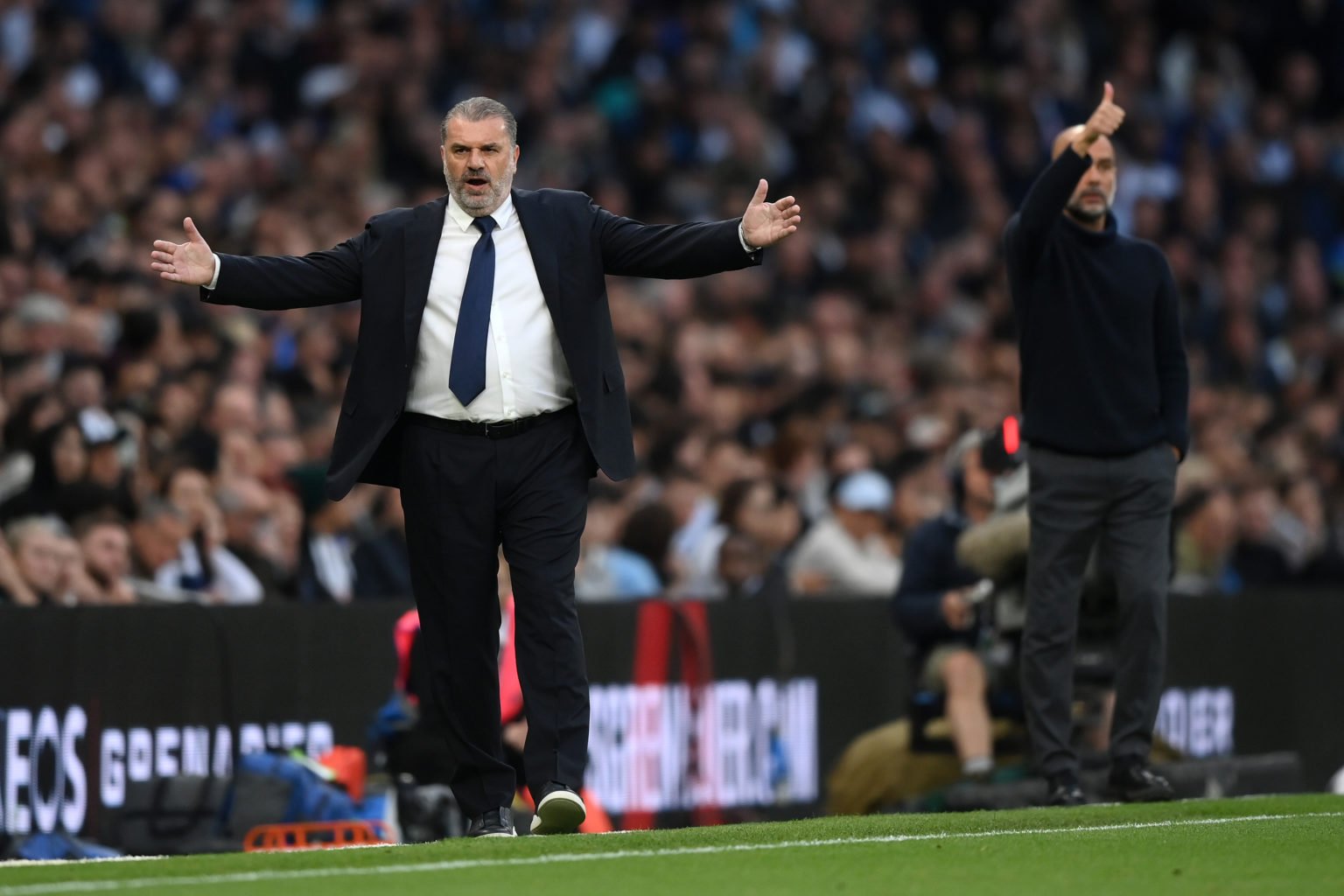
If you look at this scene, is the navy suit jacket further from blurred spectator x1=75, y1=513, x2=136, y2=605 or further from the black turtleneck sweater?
blurred spectator x1=75, y1=513, x2=136, y2=605

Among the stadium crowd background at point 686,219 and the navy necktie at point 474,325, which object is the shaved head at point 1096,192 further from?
the navy necktie at point 474,325

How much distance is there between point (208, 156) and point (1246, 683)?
7.45 m

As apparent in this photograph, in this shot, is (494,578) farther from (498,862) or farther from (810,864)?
(810,864)

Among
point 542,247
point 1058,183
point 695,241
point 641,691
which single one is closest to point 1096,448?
point 1058,183

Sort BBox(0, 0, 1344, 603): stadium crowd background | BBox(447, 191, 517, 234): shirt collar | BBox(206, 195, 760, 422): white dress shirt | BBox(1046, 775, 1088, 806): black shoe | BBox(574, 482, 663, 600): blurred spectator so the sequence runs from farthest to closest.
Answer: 1. BBox(574, 482, 663, 600): blurred spectator
2. BBox(0, 0, 1344, 603): stadium crowd background
3. BBox(1046, 775, 1088, 806): black shoe
4. BBox(447, 191, 517, 234): shirt collar
5. BBox(206, 195, 760, 422): white dress shirt

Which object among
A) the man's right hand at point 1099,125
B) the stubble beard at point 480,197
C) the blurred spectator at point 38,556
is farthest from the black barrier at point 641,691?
the man's right hand at point 1099,125

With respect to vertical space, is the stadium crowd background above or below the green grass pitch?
above

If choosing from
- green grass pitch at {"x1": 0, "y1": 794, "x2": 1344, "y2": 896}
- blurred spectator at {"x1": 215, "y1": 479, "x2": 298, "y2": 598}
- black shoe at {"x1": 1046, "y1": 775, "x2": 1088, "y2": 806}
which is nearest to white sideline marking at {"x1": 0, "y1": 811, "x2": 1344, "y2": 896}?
green grass pitch at {"x1": 0, "y1": 794, "x2": 1344, "y2": 896}

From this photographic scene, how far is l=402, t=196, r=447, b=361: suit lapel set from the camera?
7727 millimetres

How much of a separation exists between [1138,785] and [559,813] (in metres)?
2.58

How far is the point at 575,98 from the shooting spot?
19469mm

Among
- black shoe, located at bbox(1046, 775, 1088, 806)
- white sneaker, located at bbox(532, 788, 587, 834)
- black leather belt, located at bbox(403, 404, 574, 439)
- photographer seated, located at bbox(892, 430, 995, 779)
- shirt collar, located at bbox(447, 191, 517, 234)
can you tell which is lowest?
black shoe, located at bbox(1046, 775, 1088, 806)

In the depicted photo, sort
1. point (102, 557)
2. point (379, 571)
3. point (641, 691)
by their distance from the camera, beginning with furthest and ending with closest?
point (379, 571) < point (641, 691) < point (102, 557)

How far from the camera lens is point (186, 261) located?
761cm
